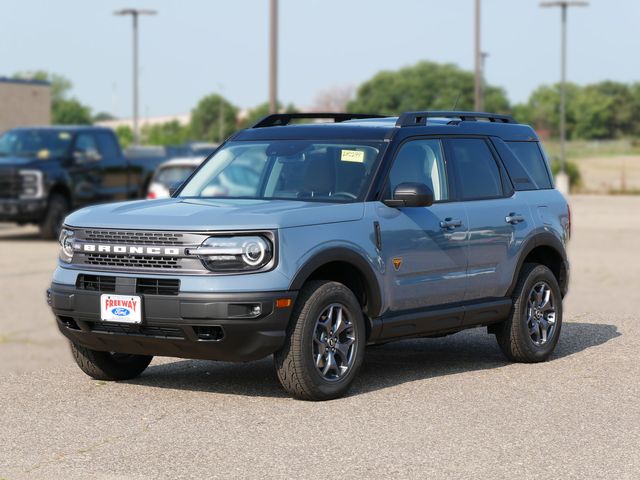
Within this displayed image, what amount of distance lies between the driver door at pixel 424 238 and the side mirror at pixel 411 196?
89 mm

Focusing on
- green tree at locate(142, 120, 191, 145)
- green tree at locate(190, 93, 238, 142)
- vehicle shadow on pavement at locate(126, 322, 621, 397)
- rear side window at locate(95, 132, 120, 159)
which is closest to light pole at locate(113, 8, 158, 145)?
rear side window at locate(95, 132, 120, 159)

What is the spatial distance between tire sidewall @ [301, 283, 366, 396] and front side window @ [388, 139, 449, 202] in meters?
0.92

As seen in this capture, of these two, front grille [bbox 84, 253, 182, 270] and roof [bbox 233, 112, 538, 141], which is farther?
roof [bbox 233, 112, 538, 141]

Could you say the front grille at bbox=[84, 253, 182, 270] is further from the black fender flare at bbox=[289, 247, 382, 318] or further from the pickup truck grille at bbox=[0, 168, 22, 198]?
the pickup truck grille at bbox=[0, 168, 22, 198]

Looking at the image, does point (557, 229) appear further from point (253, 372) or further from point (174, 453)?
point (174, 453)

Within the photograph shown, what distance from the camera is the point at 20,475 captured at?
6.30 meters

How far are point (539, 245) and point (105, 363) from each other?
3.42 meters

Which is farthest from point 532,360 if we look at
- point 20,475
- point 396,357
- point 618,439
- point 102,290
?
point 20,475

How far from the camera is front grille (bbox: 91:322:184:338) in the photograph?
314 inches

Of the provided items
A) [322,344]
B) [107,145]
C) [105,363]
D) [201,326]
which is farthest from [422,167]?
[107,145]

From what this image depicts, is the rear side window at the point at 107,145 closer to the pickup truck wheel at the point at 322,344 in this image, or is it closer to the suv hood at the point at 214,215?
the suv hood at the point at 214,215

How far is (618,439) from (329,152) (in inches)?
116

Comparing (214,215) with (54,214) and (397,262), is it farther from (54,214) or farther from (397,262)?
(54,214)

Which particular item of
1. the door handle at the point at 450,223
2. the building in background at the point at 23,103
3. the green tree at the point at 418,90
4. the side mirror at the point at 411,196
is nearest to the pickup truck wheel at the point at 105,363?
the side mirror at the point at 411,196
